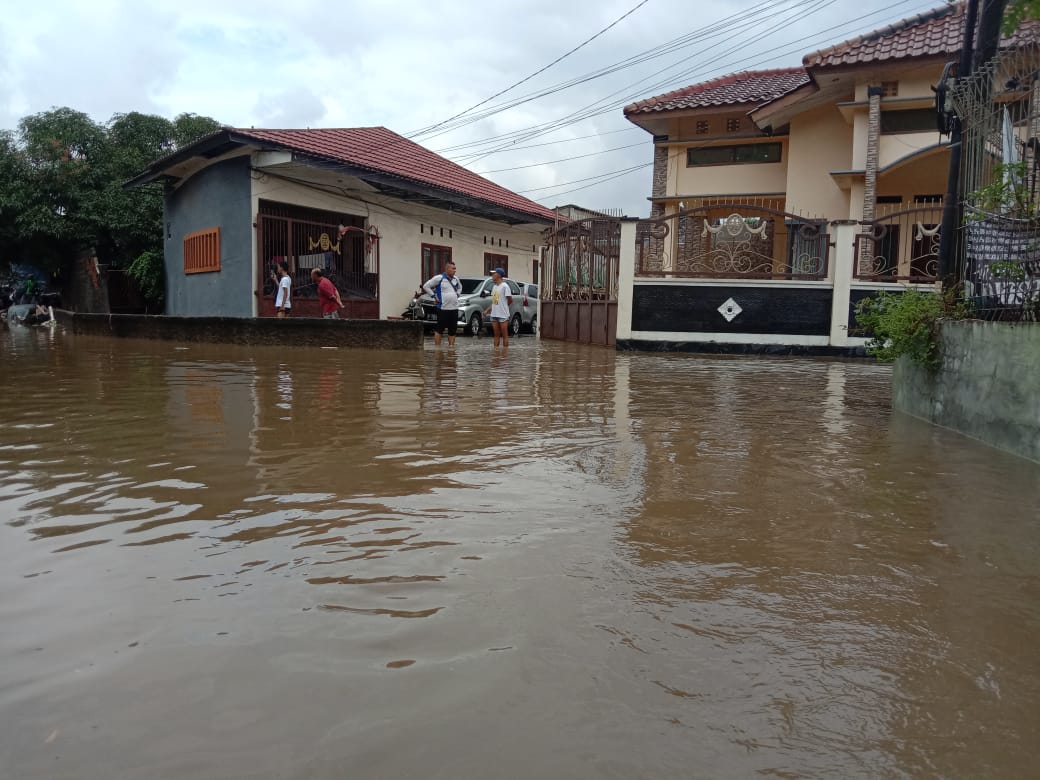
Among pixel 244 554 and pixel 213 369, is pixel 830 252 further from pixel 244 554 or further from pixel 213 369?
pixel 244 554

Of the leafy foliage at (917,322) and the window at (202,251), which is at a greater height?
the window at (202,251)

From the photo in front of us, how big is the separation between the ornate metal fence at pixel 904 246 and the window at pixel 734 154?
527cm

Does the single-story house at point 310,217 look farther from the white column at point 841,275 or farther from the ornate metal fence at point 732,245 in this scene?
the white column at point 841,275

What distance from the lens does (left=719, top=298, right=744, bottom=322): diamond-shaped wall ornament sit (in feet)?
48.8

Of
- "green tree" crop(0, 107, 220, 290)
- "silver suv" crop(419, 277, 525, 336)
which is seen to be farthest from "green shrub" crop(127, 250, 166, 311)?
"silver suv" crop(419, 277, 525, 336)

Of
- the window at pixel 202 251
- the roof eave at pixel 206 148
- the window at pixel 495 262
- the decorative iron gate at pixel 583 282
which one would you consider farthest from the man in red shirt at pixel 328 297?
the window at pixel 495 262

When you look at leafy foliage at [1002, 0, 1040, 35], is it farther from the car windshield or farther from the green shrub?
the green shrub

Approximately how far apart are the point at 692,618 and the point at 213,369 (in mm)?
8712

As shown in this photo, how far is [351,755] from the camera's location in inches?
73.9

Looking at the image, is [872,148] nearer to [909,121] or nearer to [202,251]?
[909,121]

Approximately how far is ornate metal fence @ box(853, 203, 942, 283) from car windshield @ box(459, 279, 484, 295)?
9.78 meters

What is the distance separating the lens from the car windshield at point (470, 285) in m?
22.3

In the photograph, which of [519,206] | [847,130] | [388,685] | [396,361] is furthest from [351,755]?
[519,206]

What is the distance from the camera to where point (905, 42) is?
17125 millimetres
